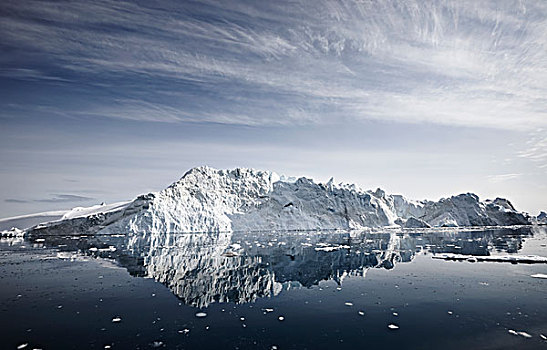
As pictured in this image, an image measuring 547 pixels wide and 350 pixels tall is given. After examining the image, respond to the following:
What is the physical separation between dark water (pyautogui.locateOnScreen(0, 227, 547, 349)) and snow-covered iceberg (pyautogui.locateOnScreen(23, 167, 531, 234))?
87.6ft

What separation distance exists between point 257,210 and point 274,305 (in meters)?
42.9

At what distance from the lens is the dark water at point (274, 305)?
6.52 metres

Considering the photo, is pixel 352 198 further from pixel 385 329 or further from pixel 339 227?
pixel 385 329

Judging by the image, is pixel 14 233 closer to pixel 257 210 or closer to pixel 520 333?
pixel 257 210

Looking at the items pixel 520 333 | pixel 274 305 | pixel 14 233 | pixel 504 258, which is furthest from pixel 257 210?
pixel 520 333

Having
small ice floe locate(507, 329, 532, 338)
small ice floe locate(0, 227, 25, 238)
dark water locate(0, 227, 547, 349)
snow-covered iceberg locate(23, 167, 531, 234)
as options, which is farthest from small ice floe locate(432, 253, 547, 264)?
small ice floe locate(0, 227, 25, 238)

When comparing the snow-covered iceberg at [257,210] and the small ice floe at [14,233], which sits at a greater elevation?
the snow-covered iceberg at [257,210]

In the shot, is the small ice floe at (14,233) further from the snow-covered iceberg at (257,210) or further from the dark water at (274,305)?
the dark water at (274,305)

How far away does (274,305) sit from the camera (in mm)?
9172

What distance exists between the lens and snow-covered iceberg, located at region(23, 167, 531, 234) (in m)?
40.5

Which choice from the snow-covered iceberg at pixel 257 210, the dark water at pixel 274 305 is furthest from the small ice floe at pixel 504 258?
the snow-covered iceberg at pixel 257 210

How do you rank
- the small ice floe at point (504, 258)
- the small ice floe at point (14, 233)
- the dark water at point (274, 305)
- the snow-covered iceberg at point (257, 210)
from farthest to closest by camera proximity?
the snow-covered iceberg at point (257, 210)
the small ice floe at point (14, 233)
the small ice floe at point (504, 258)
the dark water at point (274, 305)

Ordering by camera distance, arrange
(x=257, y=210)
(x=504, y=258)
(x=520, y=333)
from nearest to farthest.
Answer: (x=520, y=333) → (x=504, y=258) → (x=257, y=210)

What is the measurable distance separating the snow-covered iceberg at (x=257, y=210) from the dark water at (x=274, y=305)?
26.7m
